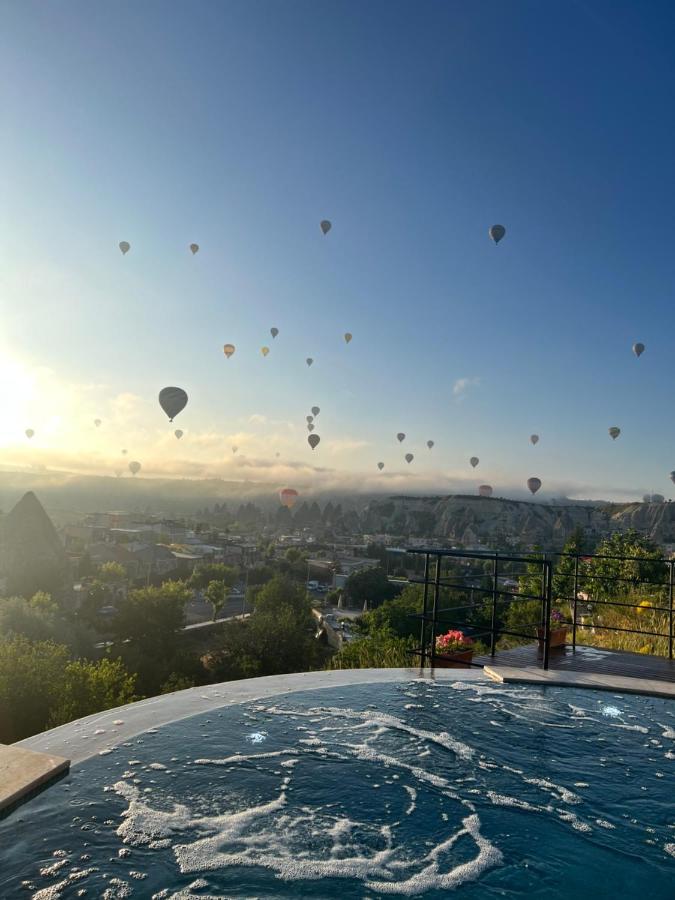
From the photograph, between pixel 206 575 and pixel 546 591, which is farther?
pixel 206 575

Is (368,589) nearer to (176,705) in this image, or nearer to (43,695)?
(43,695)

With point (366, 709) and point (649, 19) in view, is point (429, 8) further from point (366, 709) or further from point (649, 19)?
point (366, 709)

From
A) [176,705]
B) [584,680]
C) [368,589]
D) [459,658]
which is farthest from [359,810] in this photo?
[368,589]

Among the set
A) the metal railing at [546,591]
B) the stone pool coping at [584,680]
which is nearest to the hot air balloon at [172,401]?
the metal railing at [546,591]

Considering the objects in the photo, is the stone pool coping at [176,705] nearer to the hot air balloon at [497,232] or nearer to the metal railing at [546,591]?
the metal railing at [546,591]

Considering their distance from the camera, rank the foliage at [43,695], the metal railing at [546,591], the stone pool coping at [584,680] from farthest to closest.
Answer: the foliage at [43,695] → the metal railing at [546,591] → the stone pool coping at [584,680]
